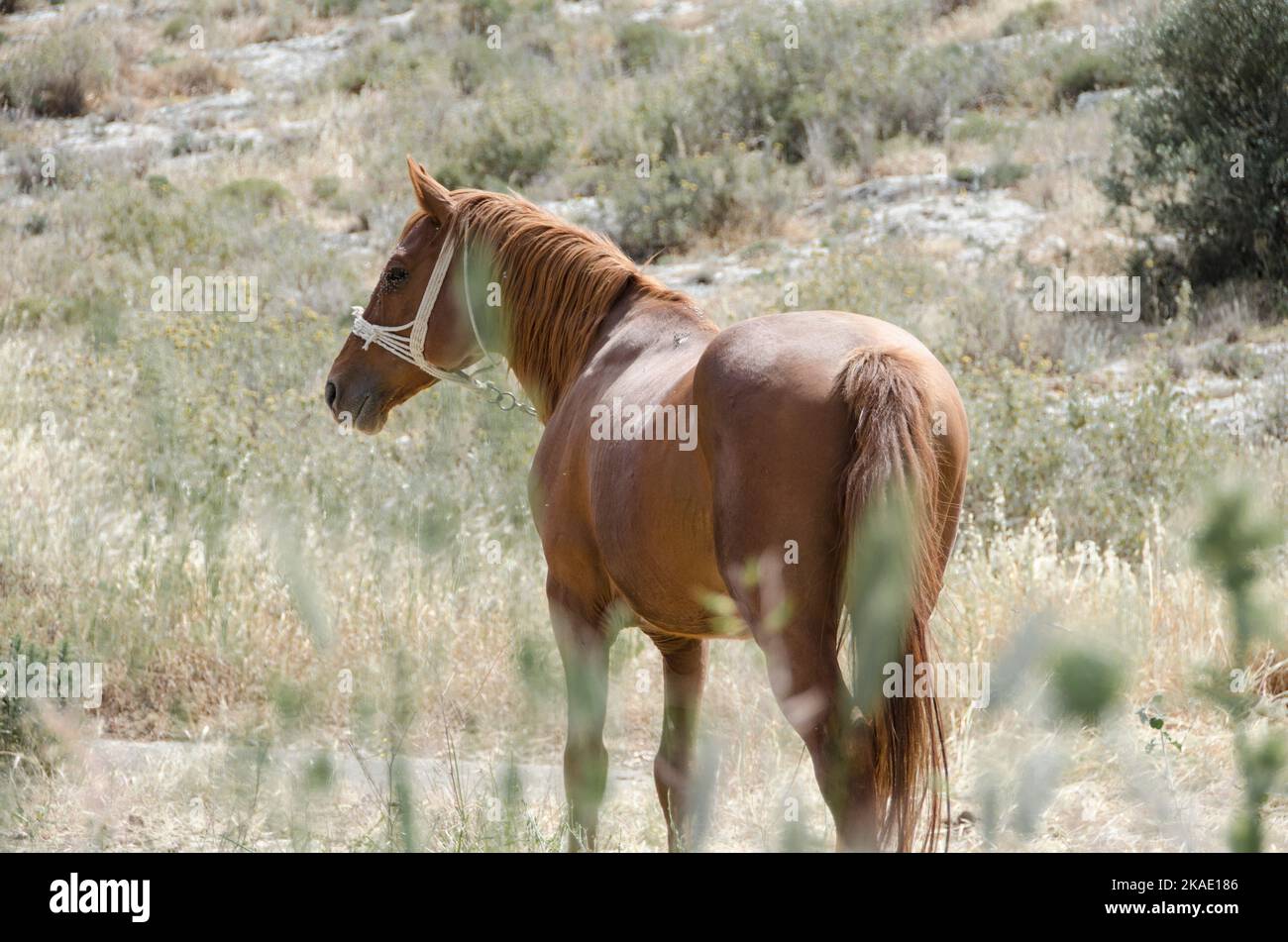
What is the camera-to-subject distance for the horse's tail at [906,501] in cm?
275

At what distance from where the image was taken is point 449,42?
75.0 ft

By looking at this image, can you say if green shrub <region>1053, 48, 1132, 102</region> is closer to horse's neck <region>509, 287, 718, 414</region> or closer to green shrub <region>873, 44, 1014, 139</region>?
green shrub <region>873, 44, 1014, 139</region>

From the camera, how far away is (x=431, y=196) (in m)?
4.59

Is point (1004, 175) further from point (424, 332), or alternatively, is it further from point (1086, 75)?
point (424, 332)

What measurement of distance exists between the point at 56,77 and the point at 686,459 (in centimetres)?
2075

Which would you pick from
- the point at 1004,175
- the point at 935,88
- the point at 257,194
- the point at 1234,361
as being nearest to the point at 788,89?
the point at 935,88

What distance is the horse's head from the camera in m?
4.64

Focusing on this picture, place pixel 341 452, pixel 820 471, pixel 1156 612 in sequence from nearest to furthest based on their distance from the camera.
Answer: pixel 820 471 → pixel 1156 612 → pixel 341 452

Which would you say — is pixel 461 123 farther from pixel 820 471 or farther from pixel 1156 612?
pixel 820 471

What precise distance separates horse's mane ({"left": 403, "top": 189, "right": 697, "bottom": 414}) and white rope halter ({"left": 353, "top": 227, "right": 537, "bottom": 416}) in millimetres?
104

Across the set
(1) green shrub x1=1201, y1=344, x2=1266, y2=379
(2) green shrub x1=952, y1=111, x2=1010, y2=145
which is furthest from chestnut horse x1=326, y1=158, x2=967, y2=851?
(2) green shrub x1=952, y1=111, x2=1010, y2=145
